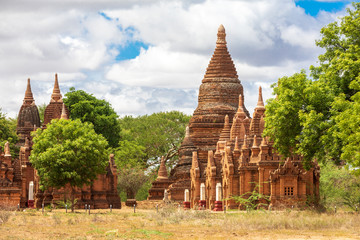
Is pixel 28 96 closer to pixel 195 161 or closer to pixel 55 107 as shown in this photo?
pixel 55 107

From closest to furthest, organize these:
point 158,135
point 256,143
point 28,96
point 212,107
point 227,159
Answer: point 256,143 < point 227,159 < point 212,107 < point 28,96 < point 158,135

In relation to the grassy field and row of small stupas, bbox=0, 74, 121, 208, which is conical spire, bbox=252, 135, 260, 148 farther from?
the grassy field

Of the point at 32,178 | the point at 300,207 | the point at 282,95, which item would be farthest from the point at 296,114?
the point at 32,178

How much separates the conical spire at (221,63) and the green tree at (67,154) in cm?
2265

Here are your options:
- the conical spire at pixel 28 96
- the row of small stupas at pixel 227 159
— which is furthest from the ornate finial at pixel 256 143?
the conical spire at pixel 28 96

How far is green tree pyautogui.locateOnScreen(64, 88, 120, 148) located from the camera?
245ft

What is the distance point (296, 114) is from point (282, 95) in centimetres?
108

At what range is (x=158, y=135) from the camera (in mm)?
84250

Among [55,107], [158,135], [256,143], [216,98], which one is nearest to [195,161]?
[216,98]

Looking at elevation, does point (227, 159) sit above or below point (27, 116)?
below

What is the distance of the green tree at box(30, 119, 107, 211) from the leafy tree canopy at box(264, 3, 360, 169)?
11.6 meters

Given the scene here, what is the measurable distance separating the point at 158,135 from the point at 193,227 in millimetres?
50113

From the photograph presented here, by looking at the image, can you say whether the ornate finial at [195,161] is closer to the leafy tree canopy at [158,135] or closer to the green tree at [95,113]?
the green tree at [95,113]

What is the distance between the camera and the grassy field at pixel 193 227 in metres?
30.5
